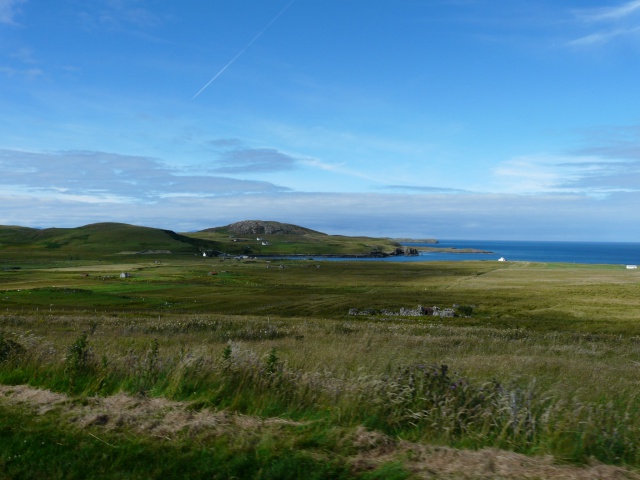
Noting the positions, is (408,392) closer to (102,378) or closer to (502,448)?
(502,448)

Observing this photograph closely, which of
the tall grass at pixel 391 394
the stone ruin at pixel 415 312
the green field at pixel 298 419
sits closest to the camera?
the green field at pixel 298 419

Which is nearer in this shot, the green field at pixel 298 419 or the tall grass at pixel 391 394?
the green field at pixel 298 419

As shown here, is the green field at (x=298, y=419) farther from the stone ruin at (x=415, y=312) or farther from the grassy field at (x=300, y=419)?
the stone ruin at (x=415, y=312)

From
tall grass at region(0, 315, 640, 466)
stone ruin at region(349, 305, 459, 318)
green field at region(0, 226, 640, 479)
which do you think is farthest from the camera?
stone ruin at region(349, 305, 459, 318)

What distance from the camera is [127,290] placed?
73.4m

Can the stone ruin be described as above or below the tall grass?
below

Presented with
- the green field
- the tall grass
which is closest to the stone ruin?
the green field

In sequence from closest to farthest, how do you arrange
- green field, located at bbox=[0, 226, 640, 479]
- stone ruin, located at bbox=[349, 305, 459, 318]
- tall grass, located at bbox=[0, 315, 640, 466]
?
green field, located at bbox=[0, 226, 640, 479]
tall grass, located at bbox=[0, 315, 640, 466]
stone ruin, located at bbox=[349, 305, 459, 318]

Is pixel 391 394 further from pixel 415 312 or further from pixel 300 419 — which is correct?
pixel 415 312

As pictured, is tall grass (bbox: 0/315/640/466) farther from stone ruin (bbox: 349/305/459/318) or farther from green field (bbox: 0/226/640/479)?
stone ruin (bbox: 349/305/459/318)

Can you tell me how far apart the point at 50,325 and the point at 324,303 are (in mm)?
35194

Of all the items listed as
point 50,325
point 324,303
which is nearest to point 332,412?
point 50,325

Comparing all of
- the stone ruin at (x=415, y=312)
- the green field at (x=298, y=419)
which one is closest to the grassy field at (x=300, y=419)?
the green field at (x=298, y=419)

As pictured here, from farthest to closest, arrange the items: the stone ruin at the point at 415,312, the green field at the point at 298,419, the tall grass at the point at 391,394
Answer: the stone ruin at the point at 415,312, the tall grass at the point at 391,394, the green field at the point at 298,419
